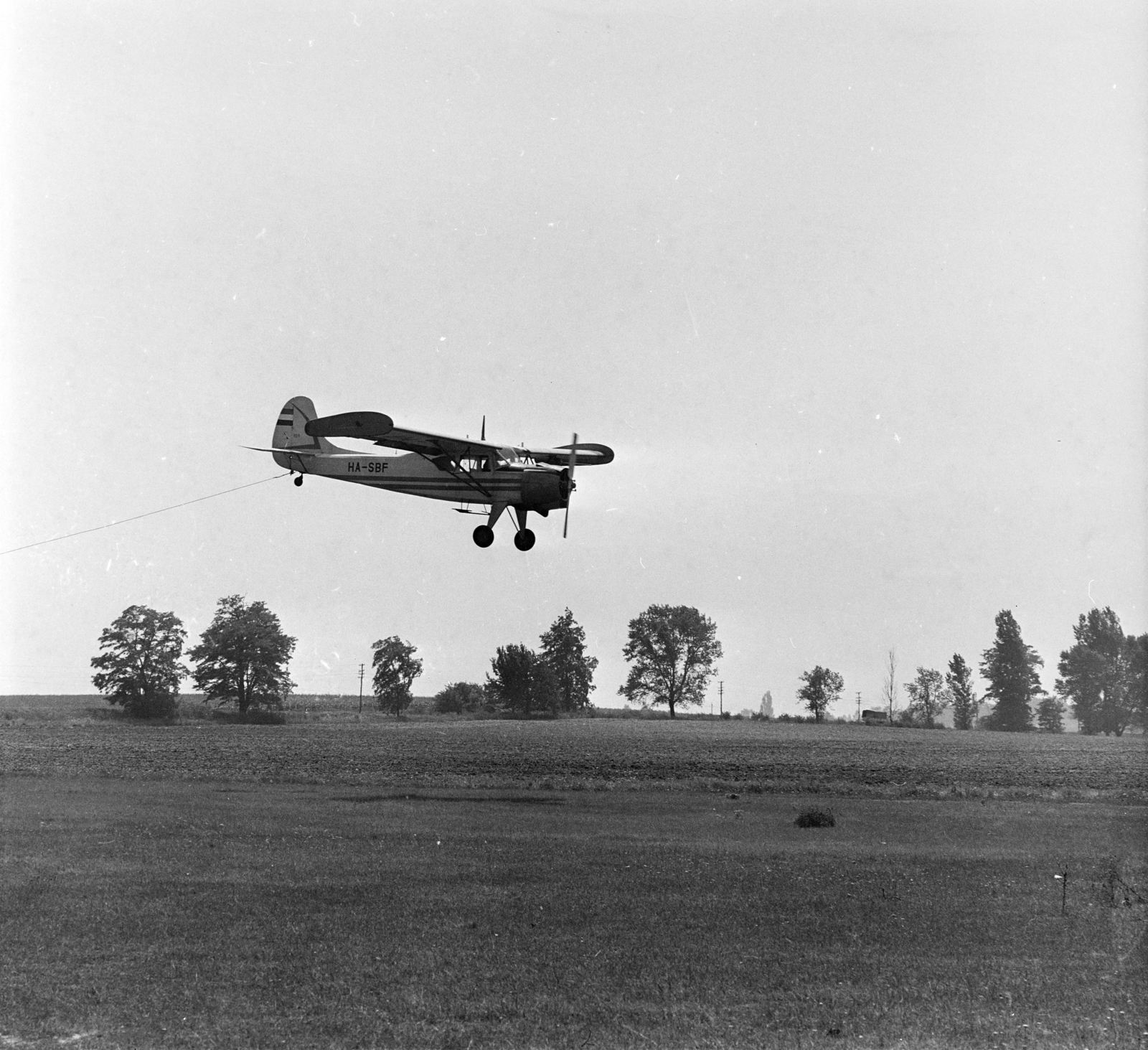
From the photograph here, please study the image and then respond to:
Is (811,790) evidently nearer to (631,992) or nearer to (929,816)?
(929,816)

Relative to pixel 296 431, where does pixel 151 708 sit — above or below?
below

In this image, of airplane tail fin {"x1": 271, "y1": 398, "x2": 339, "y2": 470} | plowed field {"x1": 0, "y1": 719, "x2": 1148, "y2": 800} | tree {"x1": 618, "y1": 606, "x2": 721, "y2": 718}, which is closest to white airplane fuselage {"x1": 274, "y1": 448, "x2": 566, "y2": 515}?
airplane tail fin {"x1": 271, "y1": 398, "x2": 339, "y2": 470}

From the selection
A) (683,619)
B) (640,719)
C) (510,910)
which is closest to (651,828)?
(510,910)

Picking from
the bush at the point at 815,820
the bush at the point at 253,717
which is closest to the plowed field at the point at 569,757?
the bush at the point at 253,717

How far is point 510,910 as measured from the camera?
24172mm

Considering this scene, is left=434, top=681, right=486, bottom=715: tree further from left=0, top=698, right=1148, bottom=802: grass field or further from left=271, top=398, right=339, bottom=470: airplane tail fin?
left=271, top=398, right=339, bottom=470: airplane tail fin

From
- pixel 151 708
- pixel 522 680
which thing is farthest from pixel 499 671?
pixel 151 708

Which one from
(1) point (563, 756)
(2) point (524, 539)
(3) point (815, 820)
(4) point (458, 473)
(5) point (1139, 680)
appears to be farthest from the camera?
(5) point (1139, 680)

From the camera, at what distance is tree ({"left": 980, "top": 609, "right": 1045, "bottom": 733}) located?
134 m

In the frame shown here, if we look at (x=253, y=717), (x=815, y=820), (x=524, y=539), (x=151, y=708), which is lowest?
(x=815, y=820)

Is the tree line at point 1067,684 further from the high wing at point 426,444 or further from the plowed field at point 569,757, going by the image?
the high wing at point 426,444

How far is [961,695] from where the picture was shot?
154 m

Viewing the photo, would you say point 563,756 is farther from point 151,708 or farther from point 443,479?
point 443,479

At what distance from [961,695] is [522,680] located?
284 feet
